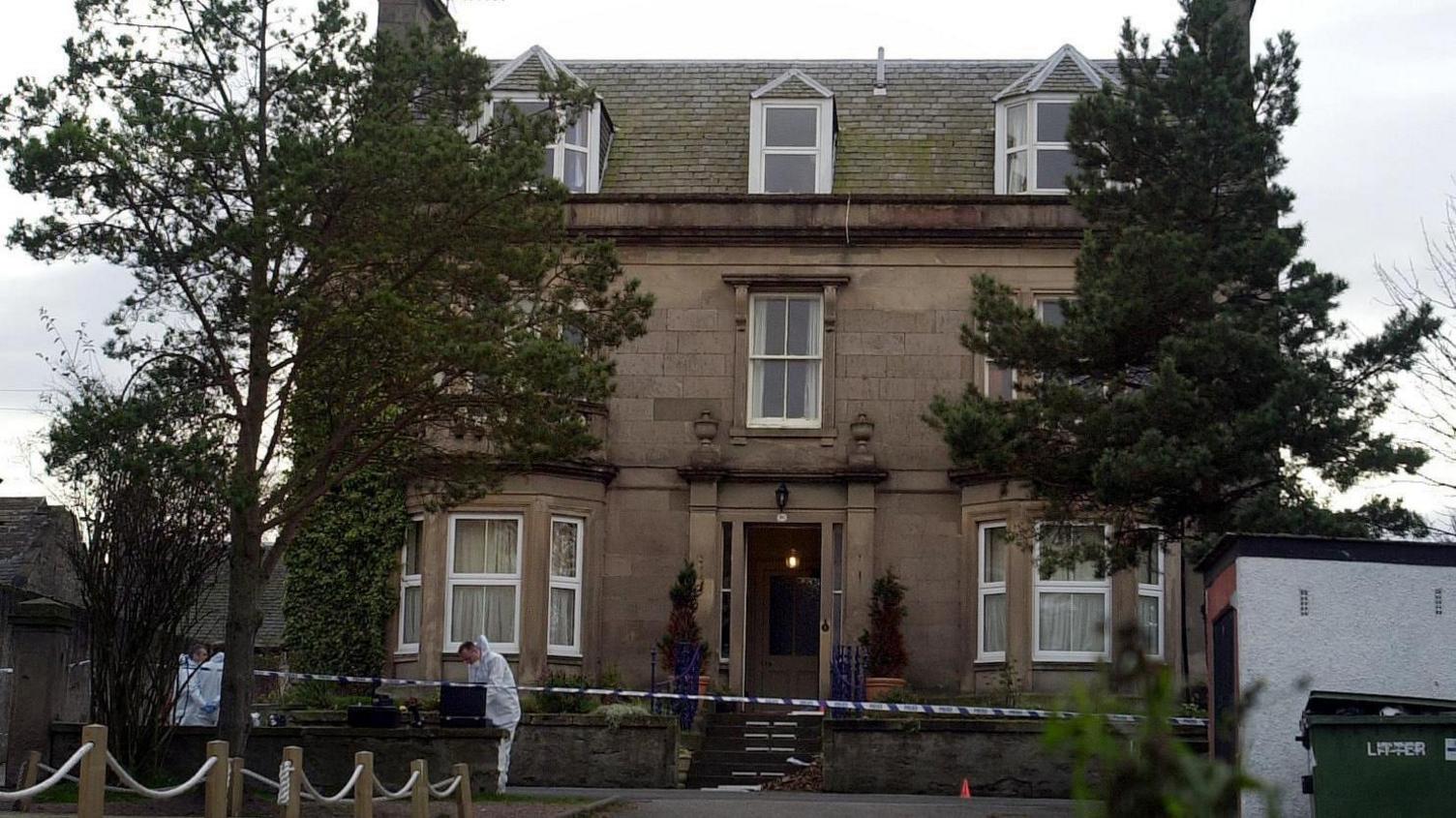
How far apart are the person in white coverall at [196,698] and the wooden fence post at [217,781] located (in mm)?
6938

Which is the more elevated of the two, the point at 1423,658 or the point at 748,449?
the point at 748,449

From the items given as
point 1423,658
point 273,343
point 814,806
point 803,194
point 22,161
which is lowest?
point 814,806

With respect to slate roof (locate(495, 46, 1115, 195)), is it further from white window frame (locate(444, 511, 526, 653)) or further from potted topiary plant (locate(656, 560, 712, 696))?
potted topiary plant (locate(656, 560, 712, 696))

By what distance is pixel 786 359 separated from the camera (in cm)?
2638

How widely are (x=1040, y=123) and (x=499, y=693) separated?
1279 cm

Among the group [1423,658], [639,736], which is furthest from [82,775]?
[639,736]

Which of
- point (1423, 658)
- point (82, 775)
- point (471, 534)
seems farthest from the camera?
point (471, 534)

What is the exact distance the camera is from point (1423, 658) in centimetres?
1387

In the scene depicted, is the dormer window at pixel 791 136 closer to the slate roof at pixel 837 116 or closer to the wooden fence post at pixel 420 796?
the slate roof at pixel 837 116

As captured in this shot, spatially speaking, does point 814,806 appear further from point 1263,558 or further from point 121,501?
point 121,501

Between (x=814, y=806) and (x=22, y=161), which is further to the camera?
(x=814, y=806)

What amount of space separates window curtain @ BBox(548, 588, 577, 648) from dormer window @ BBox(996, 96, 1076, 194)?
870 cm

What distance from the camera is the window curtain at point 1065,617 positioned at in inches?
975

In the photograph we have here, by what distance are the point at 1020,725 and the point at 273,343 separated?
9.55m
